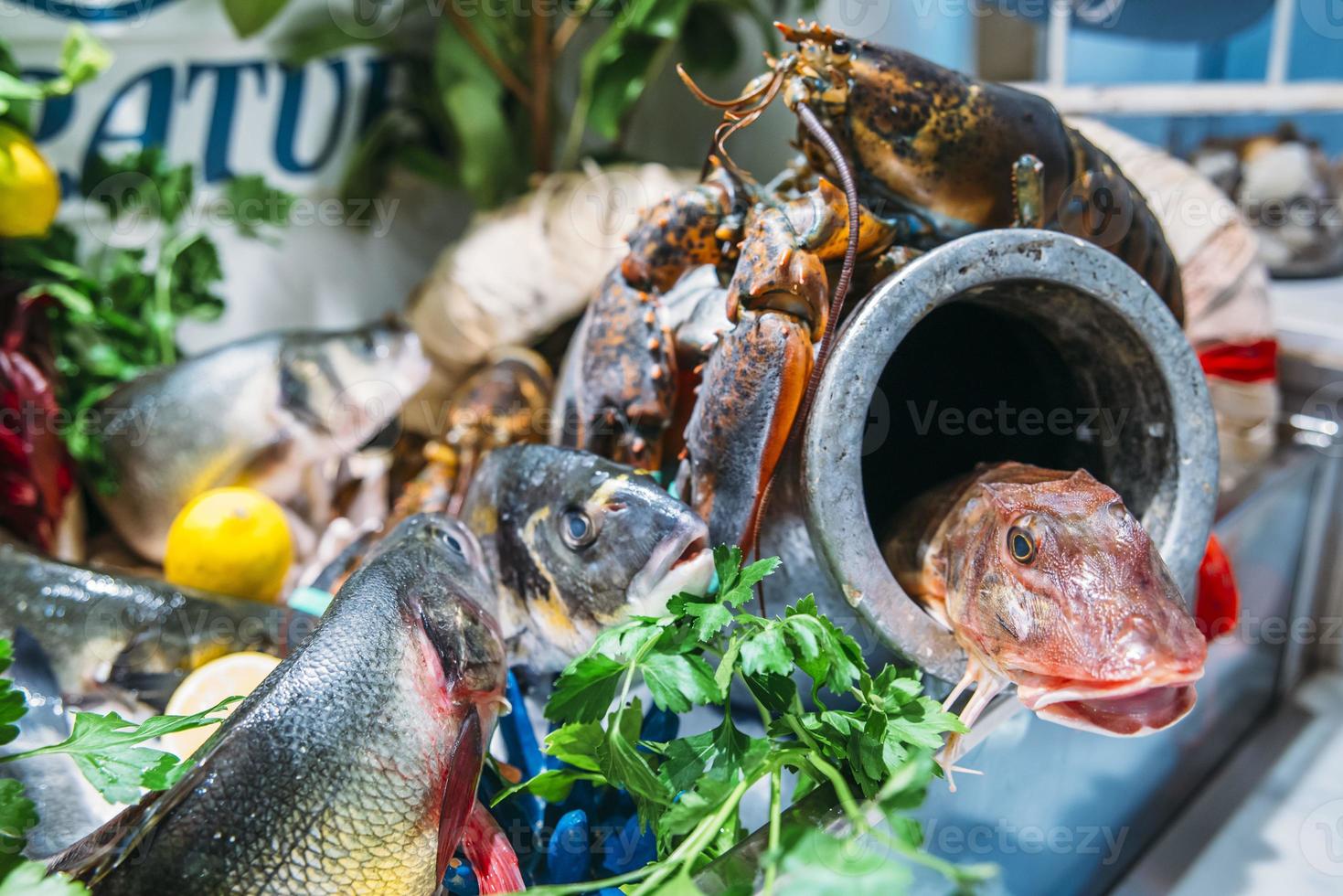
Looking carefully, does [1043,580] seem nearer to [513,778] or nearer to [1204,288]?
[513,778]

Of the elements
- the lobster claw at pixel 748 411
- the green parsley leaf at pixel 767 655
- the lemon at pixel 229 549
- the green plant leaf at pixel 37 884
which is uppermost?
the lobster claw at pixel 748 411

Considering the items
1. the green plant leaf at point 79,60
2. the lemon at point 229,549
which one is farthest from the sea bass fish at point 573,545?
the green plant leaf at point 79,60

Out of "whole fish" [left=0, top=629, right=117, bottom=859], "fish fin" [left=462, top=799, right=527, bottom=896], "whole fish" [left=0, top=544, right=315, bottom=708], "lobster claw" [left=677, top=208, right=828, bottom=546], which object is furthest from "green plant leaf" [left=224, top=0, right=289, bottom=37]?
"fish fin" [left=462, top=799, right=527, bottom=896]

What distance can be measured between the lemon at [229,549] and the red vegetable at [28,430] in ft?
0.85

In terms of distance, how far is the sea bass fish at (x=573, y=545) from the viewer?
2.60ft

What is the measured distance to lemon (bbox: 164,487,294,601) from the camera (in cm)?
128

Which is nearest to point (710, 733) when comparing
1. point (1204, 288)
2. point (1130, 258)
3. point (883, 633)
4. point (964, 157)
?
point (883, 633)

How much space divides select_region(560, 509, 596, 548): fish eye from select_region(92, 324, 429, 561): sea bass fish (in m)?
0.85

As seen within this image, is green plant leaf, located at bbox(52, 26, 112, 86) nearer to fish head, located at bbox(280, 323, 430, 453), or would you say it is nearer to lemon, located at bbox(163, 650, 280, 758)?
fish head, located at bbox(280, 323, 430, 453)

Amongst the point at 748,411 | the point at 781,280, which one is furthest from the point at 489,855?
the point at 781,280

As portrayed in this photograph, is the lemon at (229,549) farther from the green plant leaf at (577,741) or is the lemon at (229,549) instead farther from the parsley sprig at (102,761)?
the green plant leaf at (577,741)

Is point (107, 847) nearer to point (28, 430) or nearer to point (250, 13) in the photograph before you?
point (28, 430)

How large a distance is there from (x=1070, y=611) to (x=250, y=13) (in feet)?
5.29

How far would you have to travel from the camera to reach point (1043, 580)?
699 millimetres
